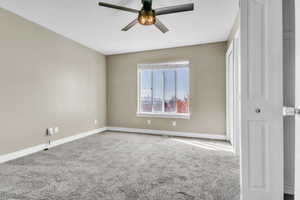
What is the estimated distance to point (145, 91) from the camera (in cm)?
531

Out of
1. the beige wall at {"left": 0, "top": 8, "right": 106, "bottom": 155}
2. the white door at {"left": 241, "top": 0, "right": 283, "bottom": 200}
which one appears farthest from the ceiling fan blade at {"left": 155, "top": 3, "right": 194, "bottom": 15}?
the beige wall at {"left": 0, "top": 8, "right": 106, "bottom": 155}

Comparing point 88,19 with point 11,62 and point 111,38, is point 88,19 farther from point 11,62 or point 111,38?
point 11,62

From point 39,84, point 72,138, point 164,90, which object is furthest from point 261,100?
point 72,138

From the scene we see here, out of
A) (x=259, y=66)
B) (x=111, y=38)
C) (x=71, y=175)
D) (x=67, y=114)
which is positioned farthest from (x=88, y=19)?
(x=259, y=66)

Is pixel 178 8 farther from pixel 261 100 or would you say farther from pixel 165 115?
pixel 165 115

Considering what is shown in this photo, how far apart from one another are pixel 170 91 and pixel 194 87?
75 centimetres

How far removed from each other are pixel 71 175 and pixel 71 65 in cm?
285

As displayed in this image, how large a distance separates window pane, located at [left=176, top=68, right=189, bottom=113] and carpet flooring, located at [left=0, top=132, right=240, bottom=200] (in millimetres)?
1398

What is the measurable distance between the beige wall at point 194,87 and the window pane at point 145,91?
23cm

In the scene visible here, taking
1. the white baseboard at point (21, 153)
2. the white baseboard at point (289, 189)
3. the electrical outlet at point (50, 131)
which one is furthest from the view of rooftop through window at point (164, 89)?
the white baseboard at point (289, 189)

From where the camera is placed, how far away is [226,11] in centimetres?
279

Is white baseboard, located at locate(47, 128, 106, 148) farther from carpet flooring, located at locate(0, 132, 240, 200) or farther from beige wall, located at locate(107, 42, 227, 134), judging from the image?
beige wall, located at locate(107, 42, 227, 134)

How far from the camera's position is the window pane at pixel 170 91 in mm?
4957

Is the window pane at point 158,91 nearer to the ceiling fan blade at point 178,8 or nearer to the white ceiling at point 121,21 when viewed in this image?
the white ceiling at point 121,21
